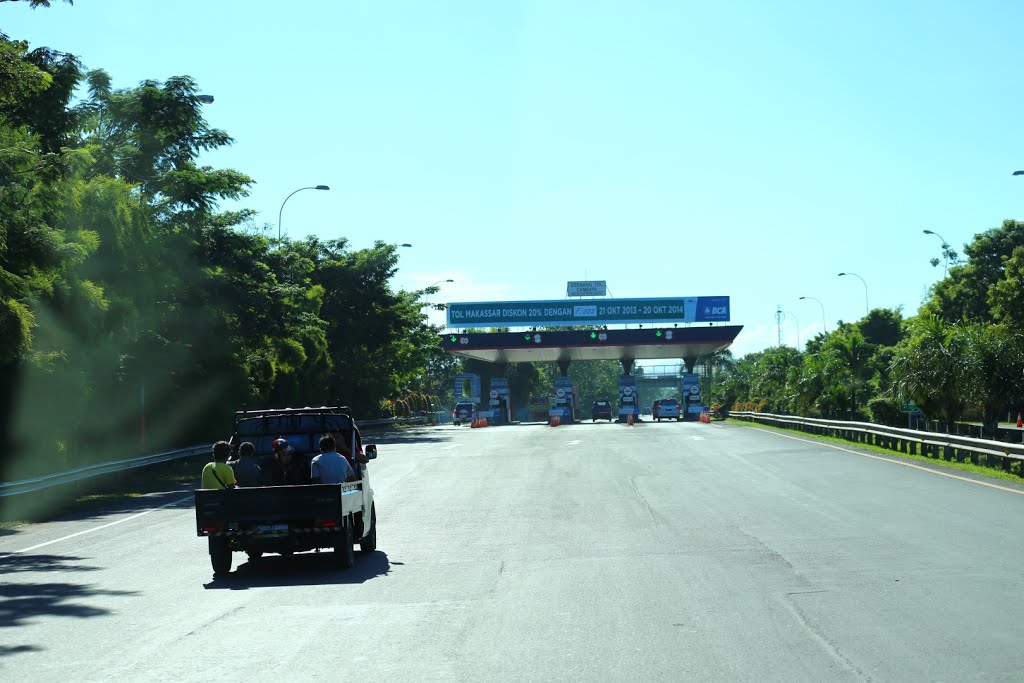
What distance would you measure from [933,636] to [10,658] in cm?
716

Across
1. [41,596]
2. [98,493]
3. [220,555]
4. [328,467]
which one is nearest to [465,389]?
[98,493]

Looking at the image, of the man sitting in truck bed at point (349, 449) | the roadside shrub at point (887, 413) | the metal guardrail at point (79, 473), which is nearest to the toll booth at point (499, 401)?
the roadside shrub at point (887, 413)

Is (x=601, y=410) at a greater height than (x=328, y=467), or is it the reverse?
(x=601, y=410)

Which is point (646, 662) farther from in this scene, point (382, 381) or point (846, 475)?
point (382, 381)

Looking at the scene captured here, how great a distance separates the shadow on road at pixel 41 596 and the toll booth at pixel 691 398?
66.1 meters

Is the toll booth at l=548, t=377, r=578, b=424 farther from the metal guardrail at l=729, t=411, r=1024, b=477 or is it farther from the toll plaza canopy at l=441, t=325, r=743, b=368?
the metal guardrail at l=729, t=411, r=1024, b=477

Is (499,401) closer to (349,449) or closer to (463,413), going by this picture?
(463,413)

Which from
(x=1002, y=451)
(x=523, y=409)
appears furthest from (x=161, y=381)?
(x=523, y=409)

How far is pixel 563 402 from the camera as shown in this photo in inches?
3159

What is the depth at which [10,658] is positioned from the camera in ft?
27.9

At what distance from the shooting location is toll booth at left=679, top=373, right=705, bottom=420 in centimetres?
7762

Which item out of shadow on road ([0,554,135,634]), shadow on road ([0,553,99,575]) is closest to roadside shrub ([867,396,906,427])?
shadow on road ([0,553,99,575])

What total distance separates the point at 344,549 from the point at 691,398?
221ft

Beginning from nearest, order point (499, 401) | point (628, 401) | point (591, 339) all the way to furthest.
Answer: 1. point (591, 339)
2. point (628, 401)
3. point (499, 401)
